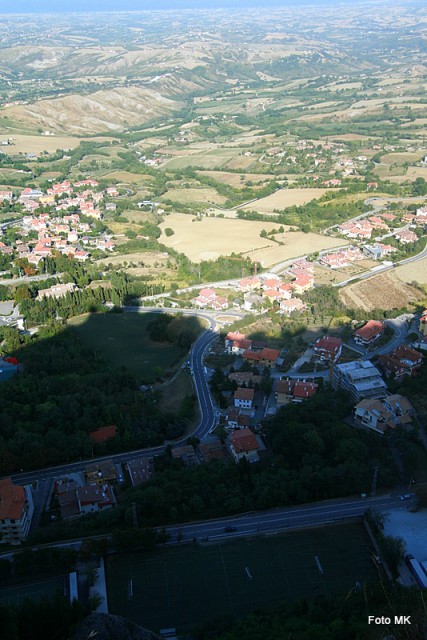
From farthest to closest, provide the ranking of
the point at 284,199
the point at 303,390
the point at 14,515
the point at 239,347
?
1. the point at 284,199
2. the point at 239,347
3. the point at 303,390
4. the point at 14,515

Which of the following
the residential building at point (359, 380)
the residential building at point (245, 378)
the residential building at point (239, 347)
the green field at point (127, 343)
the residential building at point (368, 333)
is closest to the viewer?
the residential building at point (359, 380)

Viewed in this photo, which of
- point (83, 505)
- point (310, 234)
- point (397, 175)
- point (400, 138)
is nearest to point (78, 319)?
point (83, 505)

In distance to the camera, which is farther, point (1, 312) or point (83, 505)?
point (1, 312)

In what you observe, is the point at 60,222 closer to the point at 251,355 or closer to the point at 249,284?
the point at 249,284

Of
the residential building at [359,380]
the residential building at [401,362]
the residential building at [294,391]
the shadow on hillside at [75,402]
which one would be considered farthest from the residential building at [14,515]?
the residential building at [401,362]

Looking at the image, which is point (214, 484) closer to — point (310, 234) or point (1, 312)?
point (1, 312)

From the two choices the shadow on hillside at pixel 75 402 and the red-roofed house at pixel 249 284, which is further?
the red-roofed house at pixel 249 284

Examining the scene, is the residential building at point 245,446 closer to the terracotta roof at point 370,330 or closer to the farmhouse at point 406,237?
the terracotta roof at point 370,330

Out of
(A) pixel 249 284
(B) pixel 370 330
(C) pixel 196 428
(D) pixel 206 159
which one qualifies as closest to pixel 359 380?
(B) pixel 370 330
